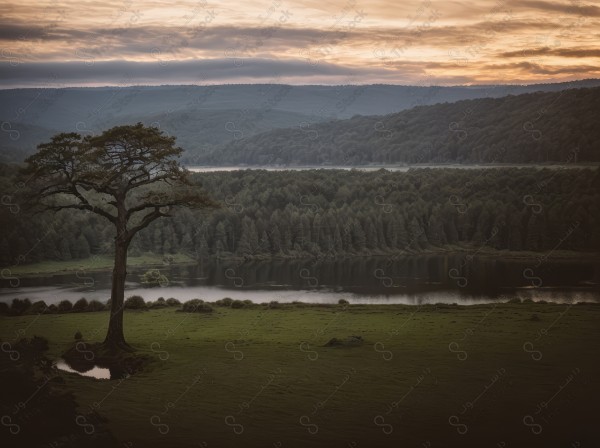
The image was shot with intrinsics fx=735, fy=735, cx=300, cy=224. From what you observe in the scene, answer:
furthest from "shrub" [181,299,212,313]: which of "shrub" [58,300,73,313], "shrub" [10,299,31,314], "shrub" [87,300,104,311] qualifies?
"shrub" [10,299,31,314]

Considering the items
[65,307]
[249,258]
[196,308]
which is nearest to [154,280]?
[249,258]

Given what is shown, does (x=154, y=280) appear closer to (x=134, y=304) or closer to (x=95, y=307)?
(x=95, y=307)

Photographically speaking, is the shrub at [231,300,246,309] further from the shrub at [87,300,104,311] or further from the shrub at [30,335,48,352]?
the shrub at [30,335,48,352]

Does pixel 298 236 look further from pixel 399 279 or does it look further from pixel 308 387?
pixel 308 387

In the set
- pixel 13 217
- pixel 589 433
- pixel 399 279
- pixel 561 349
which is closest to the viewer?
pixel 589 433

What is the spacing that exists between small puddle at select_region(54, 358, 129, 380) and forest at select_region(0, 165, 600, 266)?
7745 centimetres

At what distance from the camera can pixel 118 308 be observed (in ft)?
111

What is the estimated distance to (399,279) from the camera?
89438 mm

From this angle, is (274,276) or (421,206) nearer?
(274,276)

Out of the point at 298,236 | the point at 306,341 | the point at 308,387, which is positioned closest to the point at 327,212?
the point at 298,236

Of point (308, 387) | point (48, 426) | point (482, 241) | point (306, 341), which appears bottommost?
point (482, 241)

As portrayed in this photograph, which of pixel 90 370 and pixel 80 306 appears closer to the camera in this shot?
pixel 90 370

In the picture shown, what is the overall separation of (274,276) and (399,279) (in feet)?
55.8

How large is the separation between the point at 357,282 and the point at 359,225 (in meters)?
40.3
